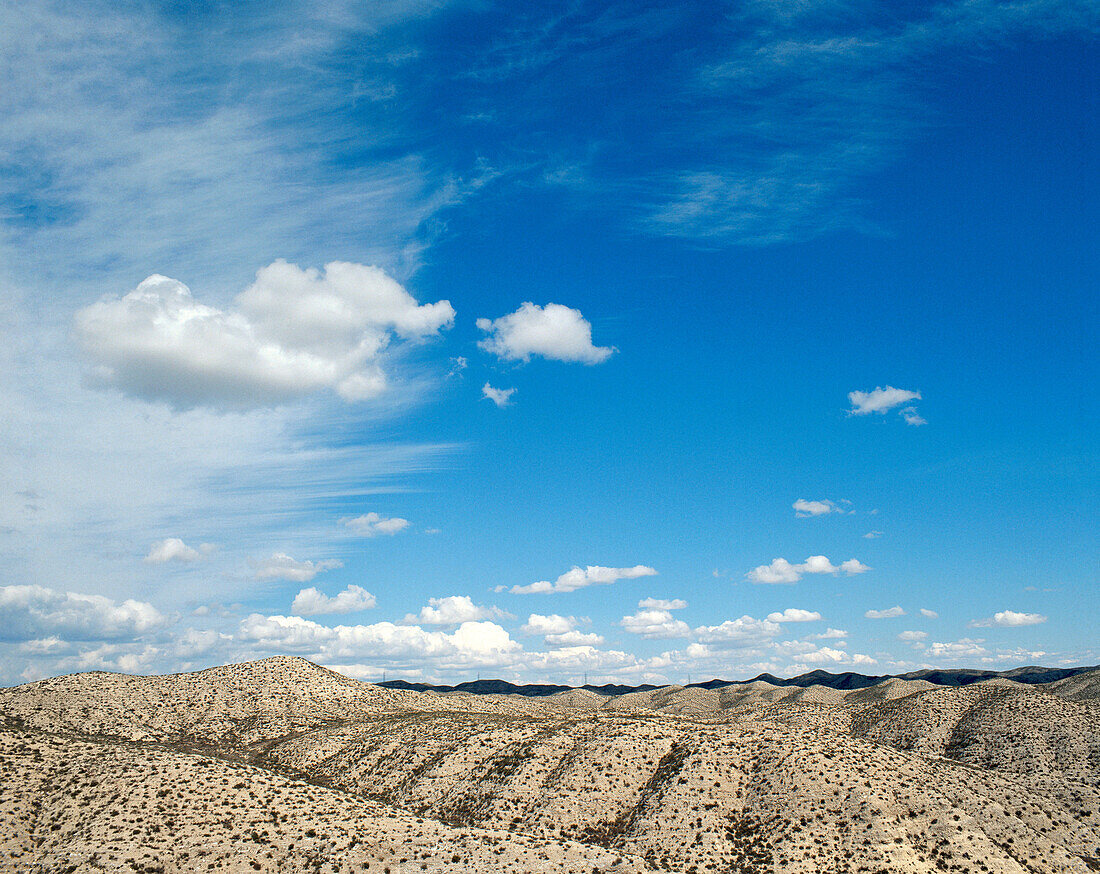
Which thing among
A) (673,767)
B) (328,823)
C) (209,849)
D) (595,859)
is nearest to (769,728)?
(673,767)

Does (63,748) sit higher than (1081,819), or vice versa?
(63,748)

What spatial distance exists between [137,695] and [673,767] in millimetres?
69697

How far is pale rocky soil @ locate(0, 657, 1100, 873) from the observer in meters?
46.2

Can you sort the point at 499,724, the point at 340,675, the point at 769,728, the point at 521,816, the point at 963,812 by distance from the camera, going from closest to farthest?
the point at 963,812 < the point at 521,816 < the point at 769,728 < the point at 499,724 < the point at 340,675

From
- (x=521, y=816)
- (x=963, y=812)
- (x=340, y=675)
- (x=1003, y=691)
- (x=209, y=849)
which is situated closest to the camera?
(x=209, y=849)

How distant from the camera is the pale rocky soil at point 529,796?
46.2 m

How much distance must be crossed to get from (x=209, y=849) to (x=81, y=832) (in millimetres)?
9450

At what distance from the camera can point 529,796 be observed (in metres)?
60.8

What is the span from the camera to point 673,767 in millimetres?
61812

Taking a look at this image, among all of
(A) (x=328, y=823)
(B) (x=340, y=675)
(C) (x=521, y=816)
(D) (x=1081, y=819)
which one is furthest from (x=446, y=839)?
(B) (x=340, y=675)

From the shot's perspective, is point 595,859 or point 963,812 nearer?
point 595,859

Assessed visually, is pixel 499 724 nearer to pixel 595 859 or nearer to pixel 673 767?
pixel 673 767

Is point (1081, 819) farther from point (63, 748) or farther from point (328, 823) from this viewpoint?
point (63, 748)

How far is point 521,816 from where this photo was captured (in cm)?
5828
